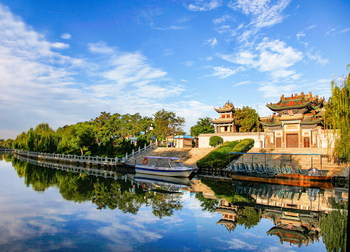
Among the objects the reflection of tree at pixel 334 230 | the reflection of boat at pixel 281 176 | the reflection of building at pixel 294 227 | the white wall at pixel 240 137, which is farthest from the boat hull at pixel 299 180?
the white wall at pixel 240 137

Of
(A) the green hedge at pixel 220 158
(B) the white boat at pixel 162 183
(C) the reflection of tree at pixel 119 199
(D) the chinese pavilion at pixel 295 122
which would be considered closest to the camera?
(C) the reflection of tree at pixel 119 199

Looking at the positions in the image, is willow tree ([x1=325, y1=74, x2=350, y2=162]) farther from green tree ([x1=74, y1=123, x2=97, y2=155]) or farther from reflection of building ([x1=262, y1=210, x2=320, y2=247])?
green tree ([x1=74, y1=123, x2=97, y2=155])

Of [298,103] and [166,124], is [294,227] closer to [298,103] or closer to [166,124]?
[298,103]

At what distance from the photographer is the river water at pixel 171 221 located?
7.71 m

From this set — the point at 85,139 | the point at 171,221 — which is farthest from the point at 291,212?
the point at 85,139

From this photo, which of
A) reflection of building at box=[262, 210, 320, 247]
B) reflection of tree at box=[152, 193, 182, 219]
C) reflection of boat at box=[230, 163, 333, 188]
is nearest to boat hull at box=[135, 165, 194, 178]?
reflection of boat at box=[230, 163, 333, 188]

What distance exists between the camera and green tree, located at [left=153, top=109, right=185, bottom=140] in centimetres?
4794

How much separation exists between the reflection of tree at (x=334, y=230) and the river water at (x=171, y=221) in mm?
25

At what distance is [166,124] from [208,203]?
3829cm

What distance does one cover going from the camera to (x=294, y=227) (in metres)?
9.21

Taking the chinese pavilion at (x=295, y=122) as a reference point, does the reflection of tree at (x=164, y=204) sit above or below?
below

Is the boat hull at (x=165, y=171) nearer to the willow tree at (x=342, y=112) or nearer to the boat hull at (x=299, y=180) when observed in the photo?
the boat hull at (x=299, y=180)

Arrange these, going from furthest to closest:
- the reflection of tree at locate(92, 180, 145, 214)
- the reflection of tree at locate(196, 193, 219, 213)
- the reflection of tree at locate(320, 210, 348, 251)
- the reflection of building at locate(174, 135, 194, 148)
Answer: the reflection of building at locate(174, 135, 194, 148) → the reflection of tree at locate(92, 180, 145, 214) → the reflection of tree at locate(196, 193, 219, 213) → the reflection of tree at locate(320, 210, 348, 251)

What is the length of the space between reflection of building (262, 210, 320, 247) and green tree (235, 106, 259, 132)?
3495 centimetres
